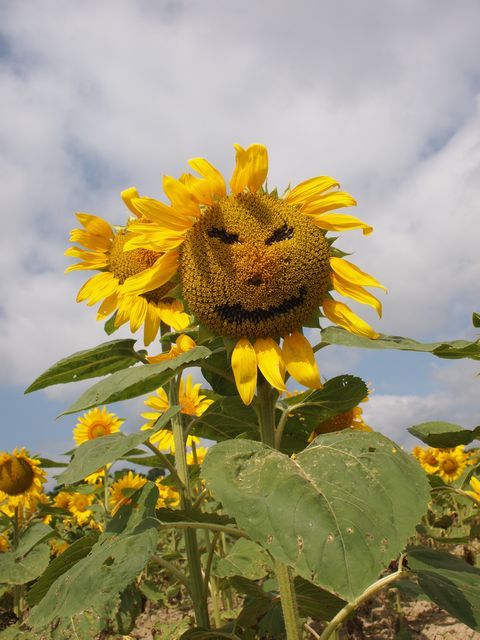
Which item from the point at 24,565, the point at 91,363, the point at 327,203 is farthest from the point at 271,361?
the point at 24,565

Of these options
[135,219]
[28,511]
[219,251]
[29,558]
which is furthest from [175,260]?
[28,511]

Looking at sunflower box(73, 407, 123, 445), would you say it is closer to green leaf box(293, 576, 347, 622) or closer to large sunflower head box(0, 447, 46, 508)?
large sunflower head box(0, 447, 46, 508)

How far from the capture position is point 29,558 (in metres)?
4.92

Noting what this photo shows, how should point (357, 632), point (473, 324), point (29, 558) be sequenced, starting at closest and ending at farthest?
1. point (473, 324)
2. point (357, 632)
3. point (29, 558)

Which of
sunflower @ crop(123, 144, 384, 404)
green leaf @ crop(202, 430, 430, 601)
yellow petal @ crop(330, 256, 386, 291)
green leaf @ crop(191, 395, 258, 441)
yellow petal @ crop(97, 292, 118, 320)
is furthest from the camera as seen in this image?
yellow petal @ crop(97, 292, 118, 320)

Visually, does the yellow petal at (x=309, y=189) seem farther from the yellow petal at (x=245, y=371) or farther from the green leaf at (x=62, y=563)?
the green leaf at (x=62, y=563)

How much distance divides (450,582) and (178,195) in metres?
1.47

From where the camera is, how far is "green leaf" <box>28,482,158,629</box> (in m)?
1.52

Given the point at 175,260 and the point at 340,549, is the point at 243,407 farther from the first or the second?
the point at 340,549

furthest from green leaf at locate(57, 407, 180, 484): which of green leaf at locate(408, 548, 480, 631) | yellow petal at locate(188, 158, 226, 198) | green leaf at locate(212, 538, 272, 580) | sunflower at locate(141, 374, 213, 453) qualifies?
sunflower at locate(141, 374, 213, 453)

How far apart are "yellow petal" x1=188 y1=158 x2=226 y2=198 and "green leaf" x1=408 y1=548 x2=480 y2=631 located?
1368 mm

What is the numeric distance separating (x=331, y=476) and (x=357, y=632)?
2.80 meters

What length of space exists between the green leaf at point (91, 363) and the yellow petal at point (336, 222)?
83cm

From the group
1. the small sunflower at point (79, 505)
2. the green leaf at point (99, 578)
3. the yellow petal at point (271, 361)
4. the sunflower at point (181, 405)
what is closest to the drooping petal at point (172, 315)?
the yellow petal at point (271, 361)
